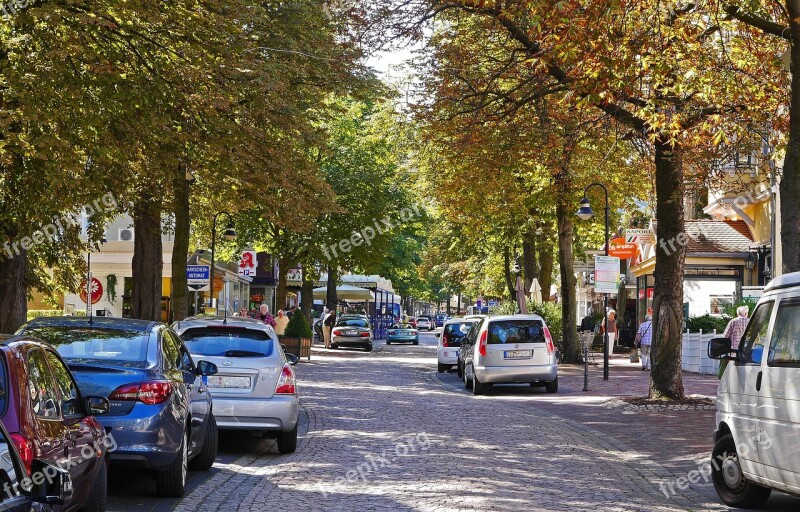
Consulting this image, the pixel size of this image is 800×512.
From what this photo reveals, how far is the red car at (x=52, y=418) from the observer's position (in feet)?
20.6

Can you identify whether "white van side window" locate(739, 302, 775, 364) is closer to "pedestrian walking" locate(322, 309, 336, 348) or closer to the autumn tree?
the autumn tree

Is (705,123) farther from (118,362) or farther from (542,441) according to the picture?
(118,362)

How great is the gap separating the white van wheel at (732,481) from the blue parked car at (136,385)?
487cm

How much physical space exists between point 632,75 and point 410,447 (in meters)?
6.65

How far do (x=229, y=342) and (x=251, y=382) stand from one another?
29.0 inches

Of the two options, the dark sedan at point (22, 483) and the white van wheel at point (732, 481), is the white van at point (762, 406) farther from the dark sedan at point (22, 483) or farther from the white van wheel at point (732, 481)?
the dark sedan at point (22, 483)

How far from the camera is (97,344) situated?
10469mm

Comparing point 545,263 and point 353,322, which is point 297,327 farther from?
point 353,322

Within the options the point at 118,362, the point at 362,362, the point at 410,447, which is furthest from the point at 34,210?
the point at 362,362

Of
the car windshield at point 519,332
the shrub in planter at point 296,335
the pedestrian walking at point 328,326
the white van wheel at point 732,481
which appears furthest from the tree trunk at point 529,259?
the white van wheel at point 732,481

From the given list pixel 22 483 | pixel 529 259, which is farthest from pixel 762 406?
pixel 529 259

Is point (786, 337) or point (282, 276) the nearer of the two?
point (786, 337)

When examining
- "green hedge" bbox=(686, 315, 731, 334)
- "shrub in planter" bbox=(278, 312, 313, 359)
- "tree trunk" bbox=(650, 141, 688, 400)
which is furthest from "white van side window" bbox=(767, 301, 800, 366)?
"shrub in planter" bbox=(278, 312, 313, 359)

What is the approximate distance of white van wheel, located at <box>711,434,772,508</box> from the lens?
996cm
